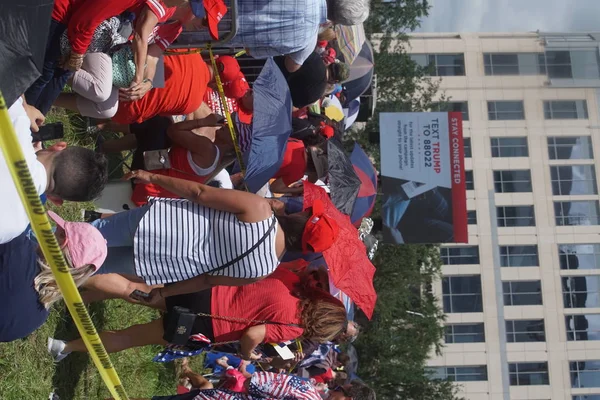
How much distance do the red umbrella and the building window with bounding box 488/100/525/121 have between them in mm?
32273

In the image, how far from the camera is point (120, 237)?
448 centimetres

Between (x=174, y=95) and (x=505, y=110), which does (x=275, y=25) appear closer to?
(x=174, y=95)

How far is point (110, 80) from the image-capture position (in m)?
4.53

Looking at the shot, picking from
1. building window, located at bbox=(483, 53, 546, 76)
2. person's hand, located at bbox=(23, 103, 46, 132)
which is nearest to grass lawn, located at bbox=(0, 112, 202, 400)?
person's hand, located at bbox=(23, 103, 46, 132)

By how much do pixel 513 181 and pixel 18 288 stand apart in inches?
1333

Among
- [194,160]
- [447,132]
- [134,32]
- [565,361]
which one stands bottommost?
[565,361]

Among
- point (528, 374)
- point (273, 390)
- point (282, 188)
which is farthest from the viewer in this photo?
point (528, 374)

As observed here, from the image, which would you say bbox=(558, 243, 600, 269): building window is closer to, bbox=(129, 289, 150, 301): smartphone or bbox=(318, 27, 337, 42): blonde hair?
bbox=(318, 27, 337, 42): blonde hair

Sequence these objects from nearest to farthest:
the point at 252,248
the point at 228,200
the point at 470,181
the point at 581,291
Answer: the point at 228,200, the point at 252,248, the point at 581,291, the point at 470,181

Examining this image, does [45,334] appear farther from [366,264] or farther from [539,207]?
[539,207]

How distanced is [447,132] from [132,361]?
752 cm

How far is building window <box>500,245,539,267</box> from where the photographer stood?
109 feet

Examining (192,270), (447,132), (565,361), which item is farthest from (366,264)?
(565,361)

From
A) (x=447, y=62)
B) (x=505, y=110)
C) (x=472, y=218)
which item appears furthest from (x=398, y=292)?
(x=447, y=62)
